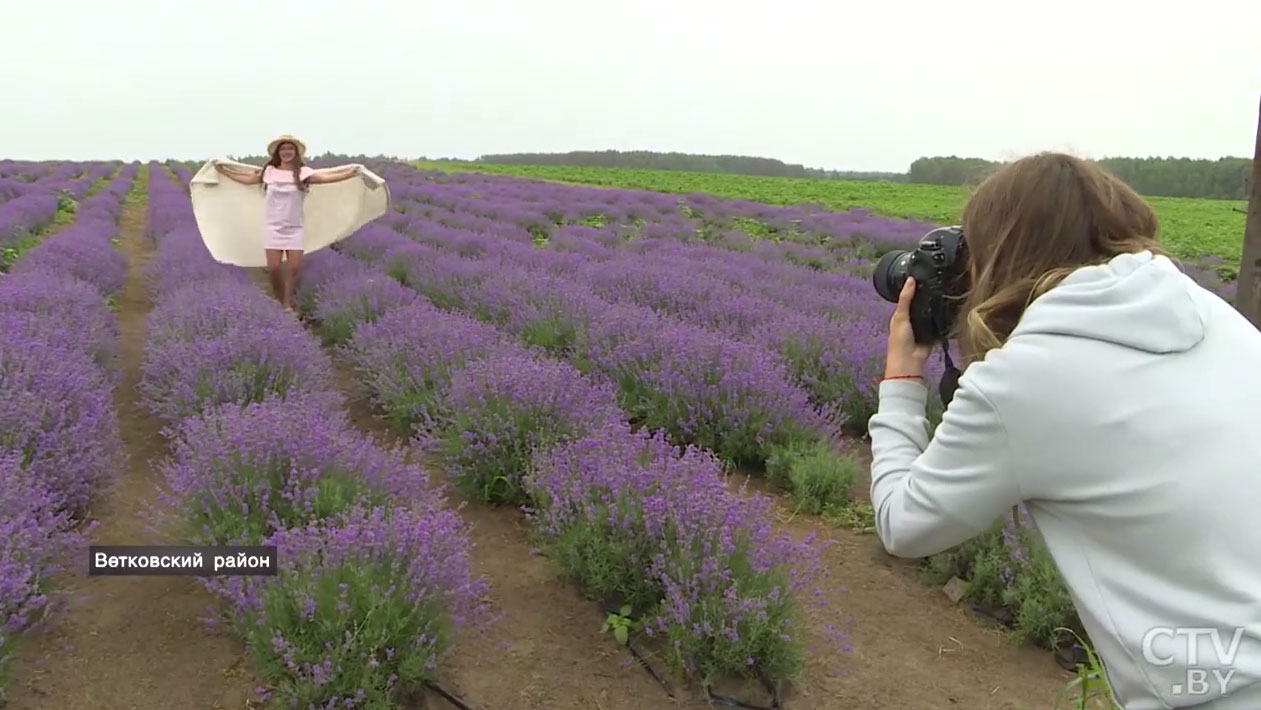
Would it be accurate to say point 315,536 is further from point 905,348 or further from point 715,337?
point 715,337

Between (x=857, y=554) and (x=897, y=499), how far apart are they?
202 centimetres

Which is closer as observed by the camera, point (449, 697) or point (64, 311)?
point (449, 697)

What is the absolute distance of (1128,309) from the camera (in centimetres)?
111

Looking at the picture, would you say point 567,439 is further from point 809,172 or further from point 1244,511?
point 809,172

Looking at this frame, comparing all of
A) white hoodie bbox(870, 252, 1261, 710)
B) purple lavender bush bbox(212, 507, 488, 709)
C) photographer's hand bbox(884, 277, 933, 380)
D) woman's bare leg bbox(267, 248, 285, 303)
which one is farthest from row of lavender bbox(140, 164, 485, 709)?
woman's bare leg bbox(267, 248, 285, 303)

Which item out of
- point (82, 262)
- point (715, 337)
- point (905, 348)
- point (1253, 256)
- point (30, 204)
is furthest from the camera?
point (30, 204)

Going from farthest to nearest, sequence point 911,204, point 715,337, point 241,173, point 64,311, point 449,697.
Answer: point 911,204
point 241,173
point 64,311
point 715,337
point 449,697

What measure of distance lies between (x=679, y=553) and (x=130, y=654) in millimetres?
1508

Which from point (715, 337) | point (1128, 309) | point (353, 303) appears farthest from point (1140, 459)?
point (353, 303)

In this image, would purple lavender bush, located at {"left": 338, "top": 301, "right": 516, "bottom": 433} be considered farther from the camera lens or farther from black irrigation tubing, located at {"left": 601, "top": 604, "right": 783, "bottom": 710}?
the camera lens

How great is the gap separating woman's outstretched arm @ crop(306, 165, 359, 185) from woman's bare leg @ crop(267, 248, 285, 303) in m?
0.62

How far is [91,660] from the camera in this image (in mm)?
2314

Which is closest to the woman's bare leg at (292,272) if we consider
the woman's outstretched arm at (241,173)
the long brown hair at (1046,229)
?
the woman's outstretched arm at (241,173)

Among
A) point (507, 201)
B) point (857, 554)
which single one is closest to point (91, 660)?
point (857, 554)
